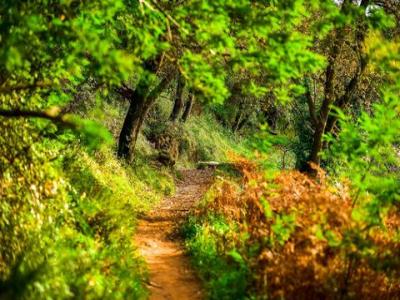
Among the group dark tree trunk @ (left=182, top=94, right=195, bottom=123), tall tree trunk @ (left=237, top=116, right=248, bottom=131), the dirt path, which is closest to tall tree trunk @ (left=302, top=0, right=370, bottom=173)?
the dirt path

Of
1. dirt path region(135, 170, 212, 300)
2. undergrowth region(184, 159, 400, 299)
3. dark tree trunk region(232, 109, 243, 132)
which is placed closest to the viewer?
undergrowth region(184, 159, 400, 299)

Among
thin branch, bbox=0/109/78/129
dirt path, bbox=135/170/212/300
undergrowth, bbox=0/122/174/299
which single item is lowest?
dirt path, bbox=135/170/212/300

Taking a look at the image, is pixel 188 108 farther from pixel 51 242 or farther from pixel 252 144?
pixel 51 242

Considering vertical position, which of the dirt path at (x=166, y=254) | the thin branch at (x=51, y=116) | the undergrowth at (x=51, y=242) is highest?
the thin branch at (x=51, y=116)

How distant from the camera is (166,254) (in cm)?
1124

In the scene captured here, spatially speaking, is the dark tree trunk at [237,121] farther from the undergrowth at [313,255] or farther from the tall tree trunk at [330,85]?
the undergrowth at [313,255]

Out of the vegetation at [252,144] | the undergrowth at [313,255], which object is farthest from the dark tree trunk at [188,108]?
the undergrowth at [313,255]

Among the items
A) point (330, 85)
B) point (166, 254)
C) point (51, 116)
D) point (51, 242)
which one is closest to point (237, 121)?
point (330, 85)

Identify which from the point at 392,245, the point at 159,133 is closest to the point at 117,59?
the point at 392,245

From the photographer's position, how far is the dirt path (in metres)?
8.94

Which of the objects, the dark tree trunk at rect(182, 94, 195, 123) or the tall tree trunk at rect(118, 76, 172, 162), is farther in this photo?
the dark tree trunk at rect(182, 94, 195, 123)

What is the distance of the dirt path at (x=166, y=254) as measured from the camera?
8.94m

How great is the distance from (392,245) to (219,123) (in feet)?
121

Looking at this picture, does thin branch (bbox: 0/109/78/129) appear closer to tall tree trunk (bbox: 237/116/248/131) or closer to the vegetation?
the vegetation
